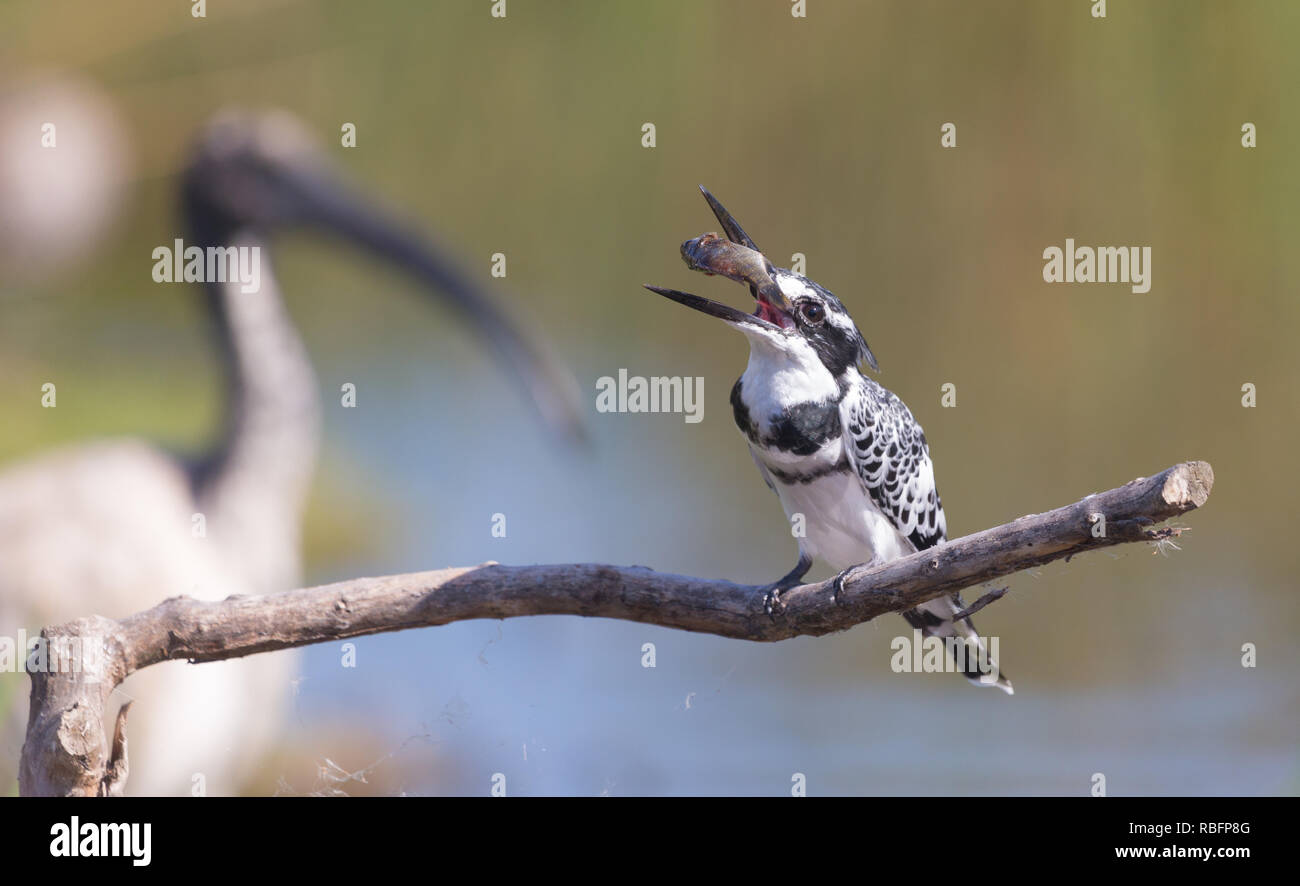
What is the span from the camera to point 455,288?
401 centimetres

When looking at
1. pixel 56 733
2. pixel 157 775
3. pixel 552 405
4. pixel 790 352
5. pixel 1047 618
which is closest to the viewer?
pixel 56 733

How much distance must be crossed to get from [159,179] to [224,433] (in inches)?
54.8

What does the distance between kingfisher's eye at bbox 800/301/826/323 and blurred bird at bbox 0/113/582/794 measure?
2.11 meters

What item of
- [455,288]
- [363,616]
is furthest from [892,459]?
[455,288]

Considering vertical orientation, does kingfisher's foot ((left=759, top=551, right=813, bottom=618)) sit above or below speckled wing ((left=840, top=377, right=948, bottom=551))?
below

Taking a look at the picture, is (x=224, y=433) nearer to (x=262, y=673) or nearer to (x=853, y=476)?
(x=262, y=673)

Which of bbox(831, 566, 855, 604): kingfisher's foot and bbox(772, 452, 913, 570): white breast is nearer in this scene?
bbox(831, 566, 855, 604): kingfisher's foot

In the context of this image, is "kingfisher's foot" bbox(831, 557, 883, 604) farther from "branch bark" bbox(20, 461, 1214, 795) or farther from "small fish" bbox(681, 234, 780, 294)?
"small fish" bbox(681, 234, 780, 294)

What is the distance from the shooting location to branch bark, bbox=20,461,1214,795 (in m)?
1.61

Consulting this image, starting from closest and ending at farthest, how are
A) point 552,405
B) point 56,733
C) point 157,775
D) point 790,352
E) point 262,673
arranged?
1. point 56,733
2. point 790,352
3. point 157,775
4. point 262,673
5. point 552,405

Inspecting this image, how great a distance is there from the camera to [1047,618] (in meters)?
4.22

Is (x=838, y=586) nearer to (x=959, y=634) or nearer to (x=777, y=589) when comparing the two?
(x=777, y=589)

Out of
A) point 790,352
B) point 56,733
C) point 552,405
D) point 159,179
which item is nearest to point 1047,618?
point 552,405

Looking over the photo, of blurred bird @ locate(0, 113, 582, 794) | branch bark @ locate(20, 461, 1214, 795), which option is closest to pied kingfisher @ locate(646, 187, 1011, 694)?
branch bark @ locate(20, 461, 1214, 795)
